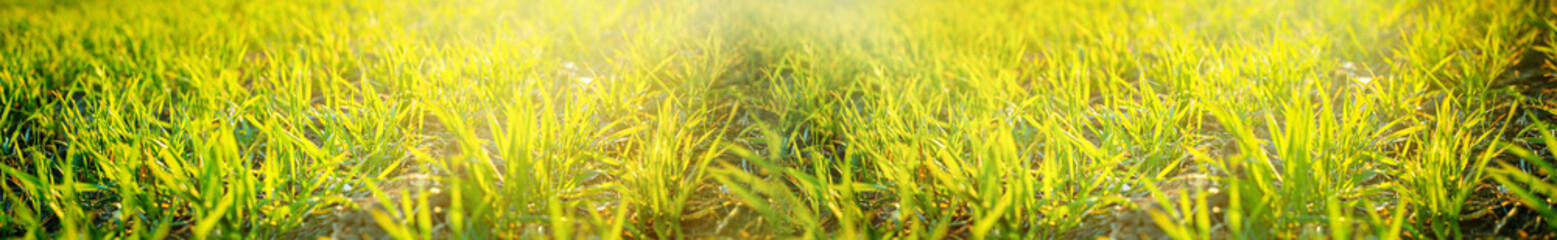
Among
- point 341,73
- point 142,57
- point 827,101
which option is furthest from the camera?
point 142,57

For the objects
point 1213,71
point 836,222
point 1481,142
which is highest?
point 1213,71

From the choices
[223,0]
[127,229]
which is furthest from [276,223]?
[223,0]

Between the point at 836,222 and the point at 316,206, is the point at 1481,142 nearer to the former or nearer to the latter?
the point at 836,222

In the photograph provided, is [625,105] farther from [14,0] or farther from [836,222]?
[14,0]

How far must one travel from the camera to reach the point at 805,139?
5.73 feet

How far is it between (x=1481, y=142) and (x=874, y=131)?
134 centimetres

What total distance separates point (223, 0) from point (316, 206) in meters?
3.80

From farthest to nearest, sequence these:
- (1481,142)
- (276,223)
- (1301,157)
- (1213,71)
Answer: (1213,71), (1481,142), (276,223), (1301,157)

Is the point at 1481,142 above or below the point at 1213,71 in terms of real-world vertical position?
below

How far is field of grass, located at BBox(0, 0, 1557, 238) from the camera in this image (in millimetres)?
1172

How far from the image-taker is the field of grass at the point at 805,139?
3.84 ft

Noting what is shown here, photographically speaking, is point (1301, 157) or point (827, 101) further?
point (827, 101)

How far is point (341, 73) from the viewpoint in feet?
7.31

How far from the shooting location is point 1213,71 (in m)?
1.76
